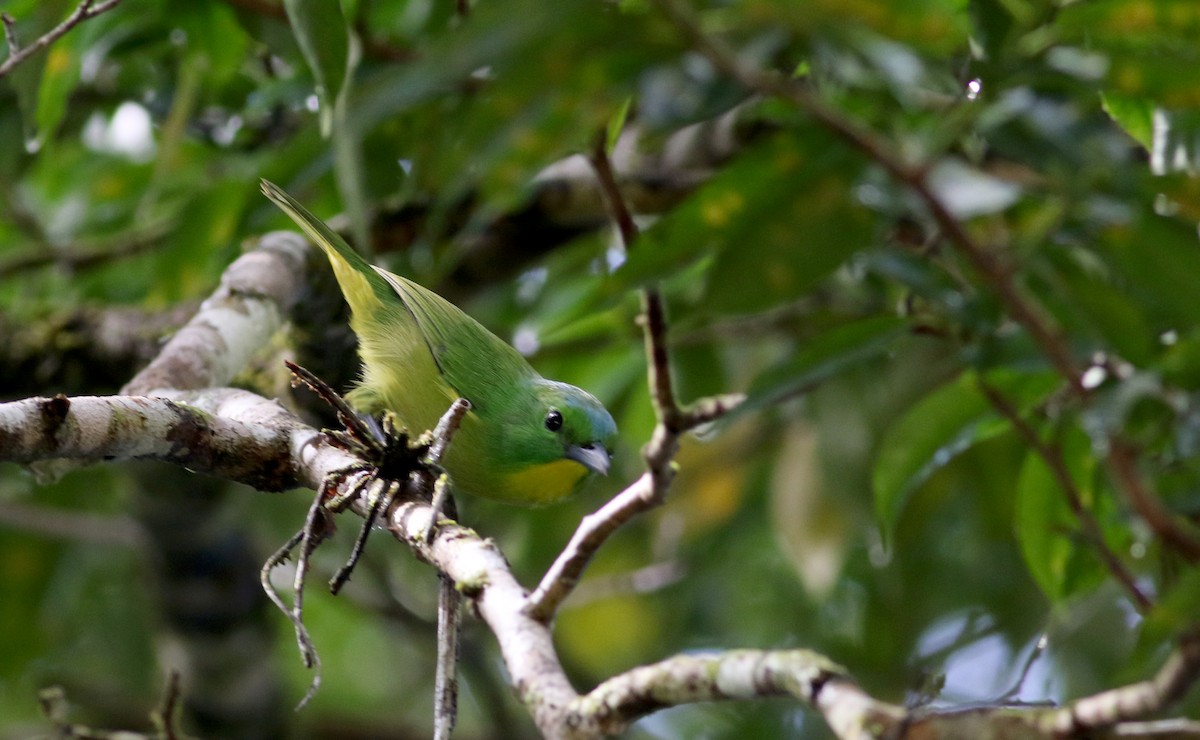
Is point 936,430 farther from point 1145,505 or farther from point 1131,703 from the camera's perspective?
point 1131,703

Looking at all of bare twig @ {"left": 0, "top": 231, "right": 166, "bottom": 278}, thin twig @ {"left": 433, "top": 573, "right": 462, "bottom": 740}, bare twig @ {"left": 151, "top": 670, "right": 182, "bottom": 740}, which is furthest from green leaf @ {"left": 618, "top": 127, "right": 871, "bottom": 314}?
bare twig @ {"left": 0, "top": 231, "right": 166, "bottom": 278}

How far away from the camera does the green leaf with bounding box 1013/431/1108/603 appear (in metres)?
3.11

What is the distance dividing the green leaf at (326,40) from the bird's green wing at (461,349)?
35.3 inches

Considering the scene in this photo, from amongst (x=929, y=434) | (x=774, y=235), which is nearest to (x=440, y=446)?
(x=774, y=235)

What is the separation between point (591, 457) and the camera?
349 cm

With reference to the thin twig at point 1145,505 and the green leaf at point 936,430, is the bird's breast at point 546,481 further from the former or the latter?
the thin twig at point 1145,505

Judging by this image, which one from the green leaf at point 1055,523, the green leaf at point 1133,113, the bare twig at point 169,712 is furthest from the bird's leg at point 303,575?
the green leaf at point 1055,523

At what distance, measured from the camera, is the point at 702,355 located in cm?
480

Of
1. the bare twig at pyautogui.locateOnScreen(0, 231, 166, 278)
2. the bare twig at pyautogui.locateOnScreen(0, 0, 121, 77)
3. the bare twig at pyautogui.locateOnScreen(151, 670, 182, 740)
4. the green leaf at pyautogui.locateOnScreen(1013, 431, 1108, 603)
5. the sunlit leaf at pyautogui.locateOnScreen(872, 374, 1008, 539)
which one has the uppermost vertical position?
the bare twig at pyautogui.locateOnScreen(0, 0, 121, 77)

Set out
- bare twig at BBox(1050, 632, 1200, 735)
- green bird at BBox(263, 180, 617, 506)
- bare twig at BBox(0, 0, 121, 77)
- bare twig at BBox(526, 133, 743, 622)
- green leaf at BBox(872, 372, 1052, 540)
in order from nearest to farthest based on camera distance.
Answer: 1. bare twig at BBox(1050, 632, 1200, 735)
2. bare twig at BBox(526, 133, 743, 622)
3. bare twig at BBox(0, 0, 121, 77)
4. green leaf at BBox(872, 372, 1052, 540)
5. green bird at BBox(263, 180, 617, 506)

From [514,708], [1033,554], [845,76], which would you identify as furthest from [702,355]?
[514,708]

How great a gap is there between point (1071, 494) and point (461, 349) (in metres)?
1.65

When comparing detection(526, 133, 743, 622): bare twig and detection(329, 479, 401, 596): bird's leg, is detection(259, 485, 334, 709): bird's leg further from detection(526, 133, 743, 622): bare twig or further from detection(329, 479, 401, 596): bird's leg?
detection(526, 133, 743, 622): bare twig

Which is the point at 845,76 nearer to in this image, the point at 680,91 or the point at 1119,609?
the point at 680,91
